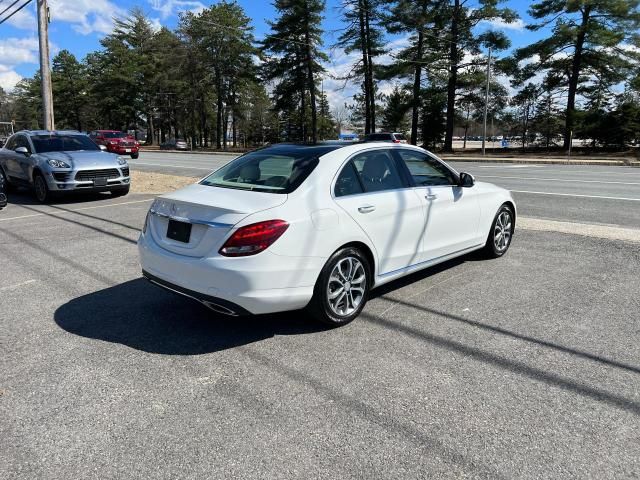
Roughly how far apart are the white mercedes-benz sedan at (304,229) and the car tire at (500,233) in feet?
3.24

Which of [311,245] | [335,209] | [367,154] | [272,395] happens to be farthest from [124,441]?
[367,154]

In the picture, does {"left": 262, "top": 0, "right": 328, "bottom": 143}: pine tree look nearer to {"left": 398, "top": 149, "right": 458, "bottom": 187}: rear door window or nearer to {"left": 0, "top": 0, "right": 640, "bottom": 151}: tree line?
{"left": 0, "top": 0, "right": 640, "bottom": 151}: tree line

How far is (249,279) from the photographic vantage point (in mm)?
3605

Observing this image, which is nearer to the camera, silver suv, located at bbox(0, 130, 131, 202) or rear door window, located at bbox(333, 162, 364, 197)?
rear door window, located at bbox(333, 162, 364, 197)

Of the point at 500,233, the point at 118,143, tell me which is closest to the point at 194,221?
the point at 500,233

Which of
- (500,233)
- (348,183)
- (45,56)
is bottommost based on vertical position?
(500,233)

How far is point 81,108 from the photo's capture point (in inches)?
3438

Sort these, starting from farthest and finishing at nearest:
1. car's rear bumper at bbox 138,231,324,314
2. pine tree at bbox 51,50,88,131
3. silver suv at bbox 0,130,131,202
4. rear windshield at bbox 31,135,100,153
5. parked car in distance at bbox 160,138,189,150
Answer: pine tree at bbox 51,50,88,131 < parked car in distance at bbox 160,138,189,150 < rear windshield at bbox 31,135,100,153 < silver suv at bbox 0,130,131,202 < car's rear bumper at bbox 138,231,324,314

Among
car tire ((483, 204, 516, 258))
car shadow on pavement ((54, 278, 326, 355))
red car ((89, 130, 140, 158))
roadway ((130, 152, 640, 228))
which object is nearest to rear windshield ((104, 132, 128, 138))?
red car ((89, 130, 140, 158))

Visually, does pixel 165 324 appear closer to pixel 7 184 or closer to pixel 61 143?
pixel 61 143

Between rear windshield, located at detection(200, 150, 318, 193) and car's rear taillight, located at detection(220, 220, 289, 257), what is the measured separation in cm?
51

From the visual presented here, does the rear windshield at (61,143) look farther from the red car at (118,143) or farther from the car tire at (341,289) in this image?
the red car at (118,143)

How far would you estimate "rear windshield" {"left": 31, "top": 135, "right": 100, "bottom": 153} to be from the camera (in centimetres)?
1188

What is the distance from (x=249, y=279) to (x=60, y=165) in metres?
9.25
